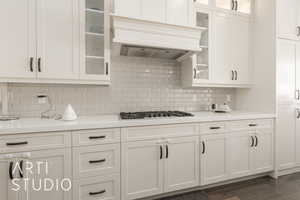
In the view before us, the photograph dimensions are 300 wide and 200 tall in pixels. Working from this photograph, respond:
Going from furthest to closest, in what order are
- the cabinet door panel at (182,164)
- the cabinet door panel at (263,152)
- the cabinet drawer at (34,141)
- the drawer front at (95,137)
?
the cabinet door panel at (263,152), the cabinet door panel at (182,164), the drawer front at (95,137), the cabinet drawer at (34,141)

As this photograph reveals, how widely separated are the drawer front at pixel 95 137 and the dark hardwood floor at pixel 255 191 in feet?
3.27

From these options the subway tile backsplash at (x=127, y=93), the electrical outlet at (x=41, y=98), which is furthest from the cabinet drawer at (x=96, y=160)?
the electrical outlet at (x=41, y=98)

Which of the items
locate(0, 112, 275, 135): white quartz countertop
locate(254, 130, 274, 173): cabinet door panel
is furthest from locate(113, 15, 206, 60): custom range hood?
locate(254, 130, 274, 173): cabinet door panel

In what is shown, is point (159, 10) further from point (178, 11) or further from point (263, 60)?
point (263, 60)

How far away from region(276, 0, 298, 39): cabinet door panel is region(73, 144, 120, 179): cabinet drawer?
8.90ft

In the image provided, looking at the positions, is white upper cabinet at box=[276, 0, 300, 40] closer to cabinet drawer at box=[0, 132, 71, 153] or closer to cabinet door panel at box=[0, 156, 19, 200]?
cabinet drawer at box=[0, 132, 71, 153]

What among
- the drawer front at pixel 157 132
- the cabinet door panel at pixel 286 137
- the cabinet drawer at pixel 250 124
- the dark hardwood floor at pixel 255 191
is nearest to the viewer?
the drawer front at pixel 157 132

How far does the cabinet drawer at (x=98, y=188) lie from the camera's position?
1.72m

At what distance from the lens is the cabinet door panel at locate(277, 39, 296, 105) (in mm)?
2611

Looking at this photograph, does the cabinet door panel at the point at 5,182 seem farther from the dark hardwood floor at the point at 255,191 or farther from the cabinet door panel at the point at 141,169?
the dark hardwood floor at the point at 255,191

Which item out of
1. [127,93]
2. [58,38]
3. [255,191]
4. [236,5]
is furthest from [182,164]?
[236,5]

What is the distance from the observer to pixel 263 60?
274cm

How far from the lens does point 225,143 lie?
232 cm

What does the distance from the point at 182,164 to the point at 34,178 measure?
1.45 metres
